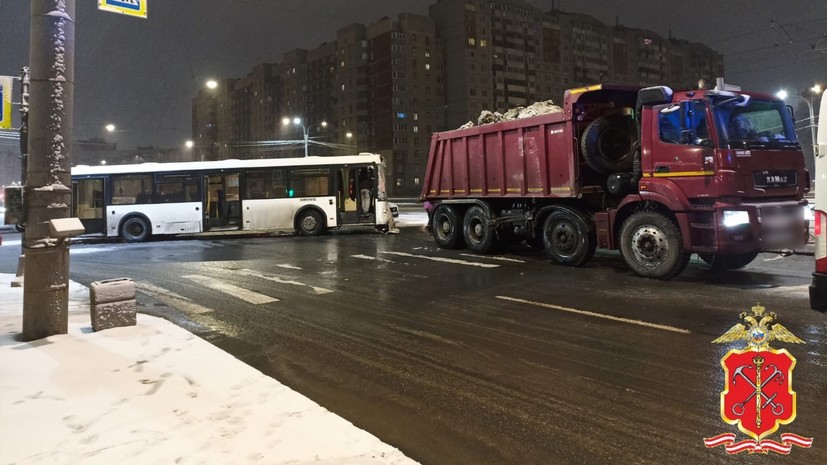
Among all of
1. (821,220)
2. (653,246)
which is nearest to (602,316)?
(821,220)

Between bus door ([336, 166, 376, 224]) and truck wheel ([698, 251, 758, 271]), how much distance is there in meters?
12.7

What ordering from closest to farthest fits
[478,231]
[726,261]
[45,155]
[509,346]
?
[45,155], [509,346], [726,261], [478,231]

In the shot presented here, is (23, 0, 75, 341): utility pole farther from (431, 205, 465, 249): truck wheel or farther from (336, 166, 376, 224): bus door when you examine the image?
(336, 166, 376, 224): bus door

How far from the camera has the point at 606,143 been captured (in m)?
10.6

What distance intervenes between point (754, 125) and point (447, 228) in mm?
7972

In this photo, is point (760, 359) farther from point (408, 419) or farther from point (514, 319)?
point (514, 319)

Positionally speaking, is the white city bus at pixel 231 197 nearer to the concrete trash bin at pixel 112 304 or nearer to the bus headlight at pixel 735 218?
the bus headlight at pixel 735 218

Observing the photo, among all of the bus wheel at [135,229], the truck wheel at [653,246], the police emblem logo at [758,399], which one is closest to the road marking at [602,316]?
the police emblem logo at [758,399]

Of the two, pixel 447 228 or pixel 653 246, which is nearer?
pixel 653 246

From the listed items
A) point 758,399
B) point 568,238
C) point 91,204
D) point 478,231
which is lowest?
point 758,399

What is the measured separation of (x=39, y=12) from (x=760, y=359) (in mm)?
7045

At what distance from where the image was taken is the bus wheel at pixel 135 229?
20844 mm

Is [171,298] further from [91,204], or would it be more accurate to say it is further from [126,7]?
[91,204]

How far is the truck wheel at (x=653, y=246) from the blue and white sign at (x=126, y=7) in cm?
831
